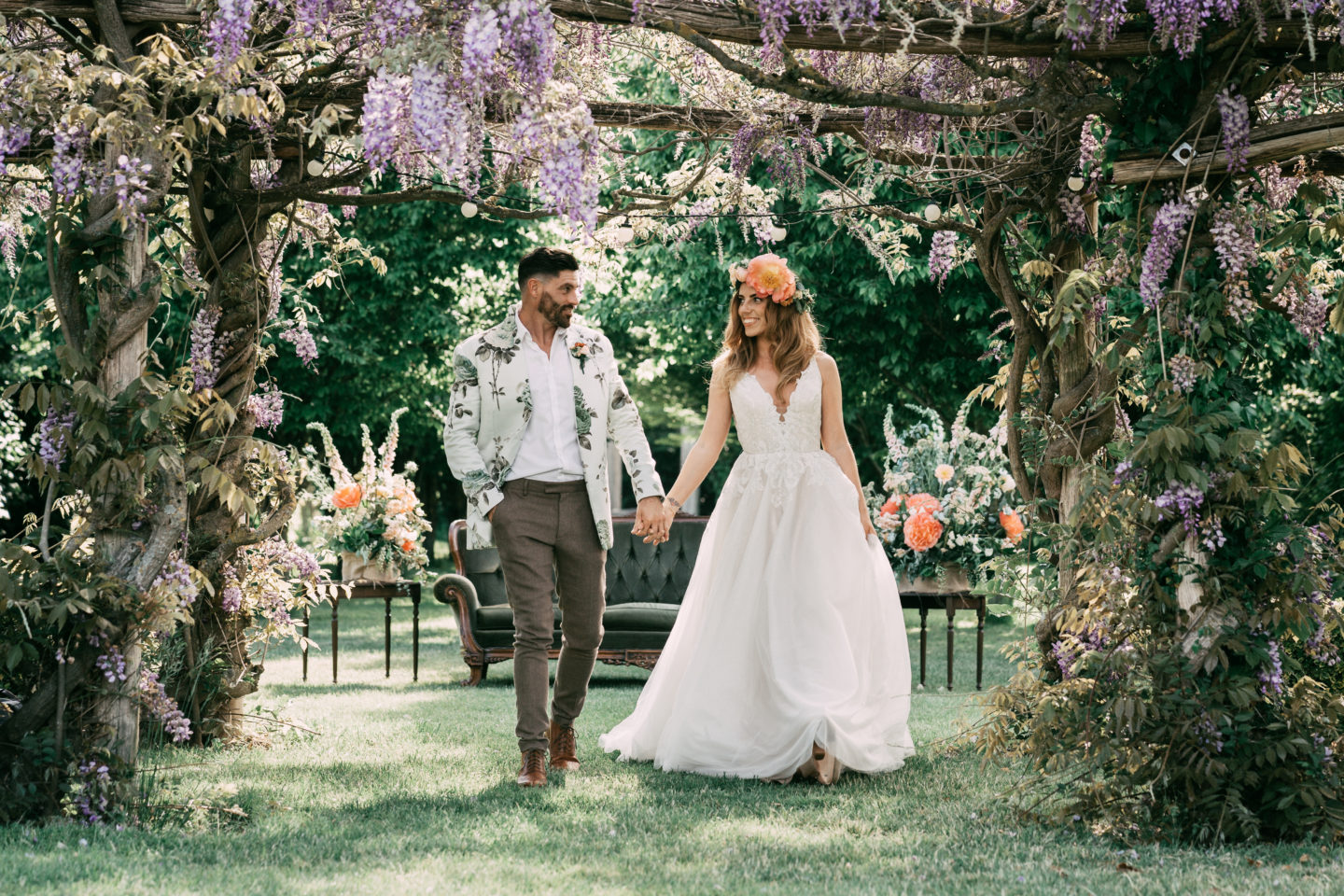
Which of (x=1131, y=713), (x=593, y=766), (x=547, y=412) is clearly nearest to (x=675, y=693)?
(x=593, y=766)

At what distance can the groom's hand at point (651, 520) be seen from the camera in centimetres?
468

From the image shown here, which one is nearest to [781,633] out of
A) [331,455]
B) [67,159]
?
[67,159]

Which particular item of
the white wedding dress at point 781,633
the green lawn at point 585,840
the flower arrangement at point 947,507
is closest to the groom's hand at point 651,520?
the white wedding dress at point 781,633

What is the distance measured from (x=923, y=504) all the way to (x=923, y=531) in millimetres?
199

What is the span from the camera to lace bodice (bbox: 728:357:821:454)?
499 cm

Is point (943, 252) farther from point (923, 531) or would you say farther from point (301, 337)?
point (301, 337)

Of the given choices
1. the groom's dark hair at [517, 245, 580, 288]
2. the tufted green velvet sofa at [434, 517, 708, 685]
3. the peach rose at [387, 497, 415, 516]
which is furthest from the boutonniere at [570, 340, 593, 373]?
the peach rose at [387, 497, 415, 516]

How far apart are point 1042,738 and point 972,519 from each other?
4191 millimetres

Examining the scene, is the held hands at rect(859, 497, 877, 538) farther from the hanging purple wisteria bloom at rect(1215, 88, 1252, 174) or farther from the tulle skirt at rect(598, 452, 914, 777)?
the hanging purple wisteria bloom at rect(1215, 88, 1252, 174)

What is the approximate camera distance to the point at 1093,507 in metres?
3.92

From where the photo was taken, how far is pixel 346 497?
28.4ft

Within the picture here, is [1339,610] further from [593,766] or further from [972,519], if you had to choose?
[972,519]

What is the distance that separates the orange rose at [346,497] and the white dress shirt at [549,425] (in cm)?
426

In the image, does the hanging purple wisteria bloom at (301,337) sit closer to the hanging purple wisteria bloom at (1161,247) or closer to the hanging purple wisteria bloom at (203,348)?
the hanging purple wisteria bloom at (203,348)
